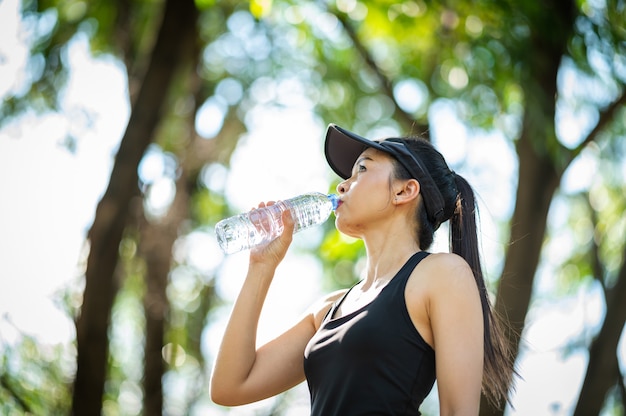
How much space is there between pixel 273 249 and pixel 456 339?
0.82 m

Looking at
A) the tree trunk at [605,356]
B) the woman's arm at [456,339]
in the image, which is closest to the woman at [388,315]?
the woman's arm at [456,339]

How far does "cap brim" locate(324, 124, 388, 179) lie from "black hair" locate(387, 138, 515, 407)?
16 centimetres

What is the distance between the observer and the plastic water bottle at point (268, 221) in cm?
299

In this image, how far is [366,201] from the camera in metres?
2.83

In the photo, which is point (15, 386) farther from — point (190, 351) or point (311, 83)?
point (190, 351)

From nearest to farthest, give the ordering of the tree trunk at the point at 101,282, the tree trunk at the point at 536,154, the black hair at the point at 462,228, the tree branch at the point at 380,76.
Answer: the black hair at the point at 462,228 < the tree trunk at the point at 101,282 < the tree trunk at the point at 536,154 < the tree branch at the point at 380,76

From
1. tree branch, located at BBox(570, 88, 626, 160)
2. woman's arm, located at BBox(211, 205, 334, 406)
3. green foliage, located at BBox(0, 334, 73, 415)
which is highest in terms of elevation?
woman's arm, located at BBox(211, 205, 334, 406)

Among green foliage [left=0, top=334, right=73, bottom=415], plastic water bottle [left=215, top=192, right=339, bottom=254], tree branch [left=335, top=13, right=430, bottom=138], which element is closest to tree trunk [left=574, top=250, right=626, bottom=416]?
tree branch [left=335, top=13, right=430, bottom=138]

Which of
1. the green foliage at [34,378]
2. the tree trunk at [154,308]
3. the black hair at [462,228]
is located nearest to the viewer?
the black hair at [462,228]

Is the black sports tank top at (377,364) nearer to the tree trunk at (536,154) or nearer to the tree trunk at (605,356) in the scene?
the tree trunk at (536,154)

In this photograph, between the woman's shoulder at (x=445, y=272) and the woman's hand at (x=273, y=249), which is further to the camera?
the woman's hand at (x=273, y=249)

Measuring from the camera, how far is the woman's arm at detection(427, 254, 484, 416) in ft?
7.93

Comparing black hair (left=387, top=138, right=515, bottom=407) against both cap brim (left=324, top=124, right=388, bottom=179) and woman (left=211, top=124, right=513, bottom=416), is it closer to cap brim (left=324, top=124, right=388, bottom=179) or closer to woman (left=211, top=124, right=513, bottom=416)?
woman (left=211, top=124, right=513, bottom=416)

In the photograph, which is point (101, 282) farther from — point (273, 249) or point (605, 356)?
point (605, 356)
